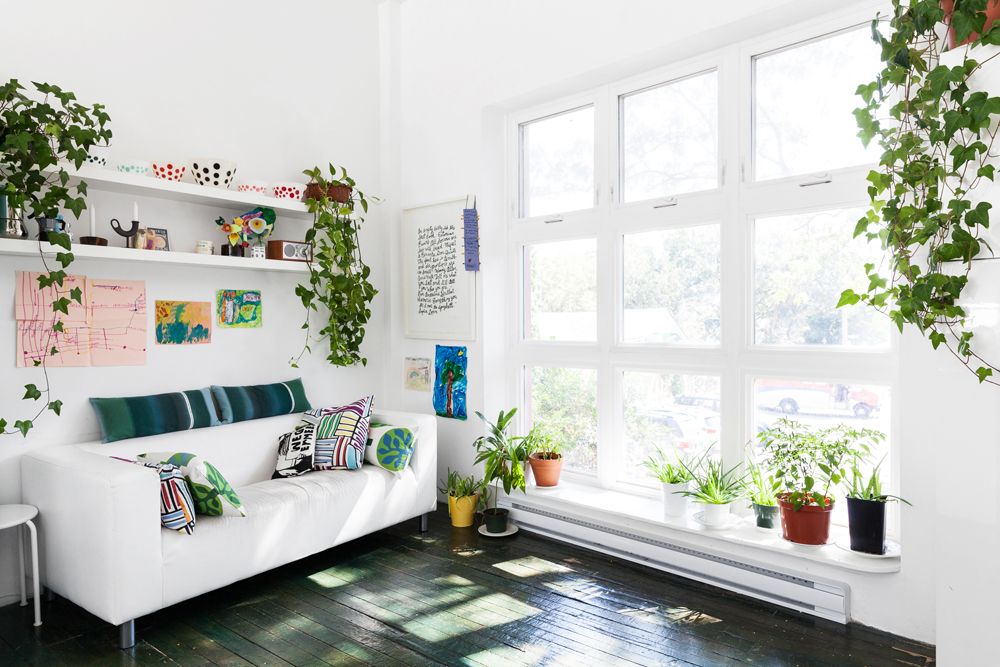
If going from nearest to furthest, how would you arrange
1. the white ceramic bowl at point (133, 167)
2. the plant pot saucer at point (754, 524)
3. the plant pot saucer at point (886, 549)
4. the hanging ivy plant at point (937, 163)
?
1. the hanging ivy plant at point (937, 163)
2. the plant pot saucer at point (886, 549)
3. the plant pot saucer at point (754, 524)
4. the white ceramic bowl at point (133, 167)

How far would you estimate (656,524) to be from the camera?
2.91 m

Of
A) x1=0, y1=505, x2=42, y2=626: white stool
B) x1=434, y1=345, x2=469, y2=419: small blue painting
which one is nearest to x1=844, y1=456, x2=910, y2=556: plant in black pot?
x1=434, y1=345, x2=469, y2=419: small blue painting

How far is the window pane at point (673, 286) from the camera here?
298 cm

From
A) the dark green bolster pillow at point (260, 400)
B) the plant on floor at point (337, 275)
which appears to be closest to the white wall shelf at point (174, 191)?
the plant on floor at point (337, 275)

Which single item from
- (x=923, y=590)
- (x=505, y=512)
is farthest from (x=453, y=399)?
(x=923, y=590)

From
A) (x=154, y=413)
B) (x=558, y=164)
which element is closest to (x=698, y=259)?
(x=558, y=164)

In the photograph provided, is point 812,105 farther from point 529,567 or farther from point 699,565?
point 529,567

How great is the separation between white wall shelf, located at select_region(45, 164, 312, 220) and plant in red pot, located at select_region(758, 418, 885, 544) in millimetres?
2638

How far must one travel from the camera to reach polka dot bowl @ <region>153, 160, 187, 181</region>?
2.96 m

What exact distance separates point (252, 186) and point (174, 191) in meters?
0.40

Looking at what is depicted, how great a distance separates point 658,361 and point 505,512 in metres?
1.17

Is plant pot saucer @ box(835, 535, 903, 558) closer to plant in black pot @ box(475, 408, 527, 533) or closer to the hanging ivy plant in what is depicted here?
the hanging ivy plant

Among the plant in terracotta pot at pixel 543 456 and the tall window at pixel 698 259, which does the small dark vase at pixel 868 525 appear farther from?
the plant in terracotta pot at pixel 543 456

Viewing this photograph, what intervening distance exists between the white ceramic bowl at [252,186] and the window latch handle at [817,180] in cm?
257
